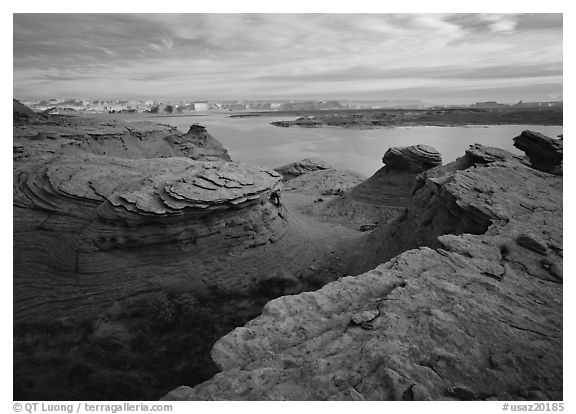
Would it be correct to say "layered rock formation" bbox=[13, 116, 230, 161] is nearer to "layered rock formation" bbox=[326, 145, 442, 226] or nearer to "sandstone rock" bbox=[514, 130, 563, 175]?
"layered rock formation" bbox=[326, 145, 442, 226]

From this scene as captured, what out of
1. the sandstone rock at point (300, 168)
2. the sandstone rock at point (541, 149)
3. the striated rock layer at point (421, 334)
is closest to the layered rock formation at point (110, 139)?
the sandstone rock at point (300, 168)

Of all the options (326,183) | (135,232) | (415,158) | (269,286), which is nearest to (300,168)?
(326,183)

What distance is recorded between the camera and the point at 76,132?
22.7m

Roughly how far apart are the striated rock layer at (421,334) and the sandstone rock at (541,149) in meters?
8.79

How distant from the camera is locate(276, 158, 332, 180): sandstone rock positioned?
34125mm

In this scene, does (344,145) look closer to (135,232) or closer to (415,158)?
(415,158)

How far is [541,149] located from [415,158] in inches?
265

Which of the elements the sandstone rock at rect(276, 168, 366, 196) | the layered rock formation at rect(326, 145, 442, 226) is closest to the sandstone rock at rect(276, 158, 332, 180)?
the sandstone rock at rect(276, 168, 366, 196)

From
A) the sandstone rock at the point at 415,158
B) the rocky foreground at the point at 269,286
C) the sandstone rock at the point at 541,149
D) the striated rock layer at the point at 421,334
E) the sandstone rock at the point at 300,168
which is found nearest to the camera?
the striated rock layer at the point at 421,334

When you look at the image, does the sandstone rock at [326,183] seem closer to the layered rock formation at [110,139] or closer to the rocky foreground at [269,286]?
the rocky foreground at [269,286]

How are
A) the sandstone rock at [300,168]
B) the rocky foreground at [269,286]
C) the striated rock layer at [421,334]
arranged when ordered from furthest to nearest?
the sandstone rock at [300,168], the rocky foreground at [269,286], the striated rock layer at [421,334]

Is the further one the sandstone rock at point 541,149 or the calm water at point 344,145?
the calm water at point 344,145

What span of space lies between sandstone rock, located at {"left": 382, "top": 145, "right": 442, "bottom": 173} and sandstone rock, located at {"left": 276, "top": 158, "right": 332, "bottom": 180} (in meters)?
13.5

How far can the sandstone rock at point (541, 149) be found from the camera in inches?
566
